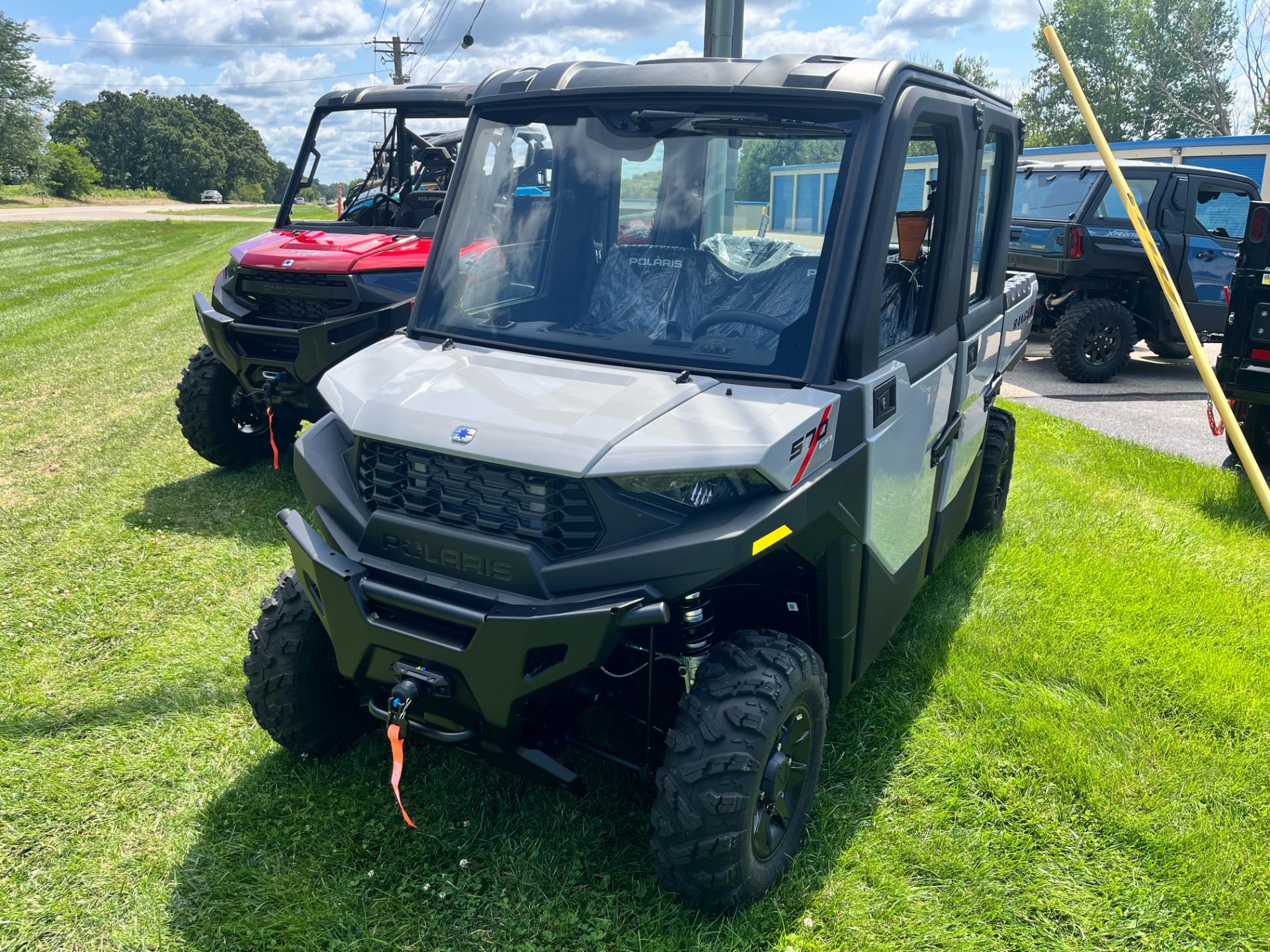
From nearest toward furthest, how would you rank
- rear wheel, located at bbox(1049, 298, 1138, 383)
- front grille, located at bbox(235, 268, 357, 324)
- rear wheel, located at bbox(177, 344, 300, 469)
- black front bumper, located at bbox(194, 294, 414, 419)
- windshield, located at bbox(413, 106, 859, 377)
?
windshield, located at bbox(413, 106, 859, 377) < black front bumper, located at bbox(194, 294, 414, 419) < front grille, located at bbox(235, 268, 357, 324) < rear wheel, located at bbox(177, 344, 300, 469) < rear wheel, located at bbox(1049, 298, 1138, 383)

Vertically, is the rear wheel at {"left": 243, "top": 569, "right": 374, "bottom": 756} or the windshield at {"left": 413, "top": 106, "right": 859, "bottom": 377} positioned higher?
the windshield at {"left": 413, "top": 106, "right": 859, "bottom": 377}

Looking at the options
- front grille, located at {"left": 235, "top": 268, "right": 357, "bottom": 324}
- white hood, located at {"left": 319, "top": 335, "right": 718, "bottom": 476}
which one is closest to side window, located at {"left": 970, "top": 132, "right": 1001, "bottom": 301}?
white hood, located at {"left": 319, "top": 335, "right": 718, "bottom": 476}

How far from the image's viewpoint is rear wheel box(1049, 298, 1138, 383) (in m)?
9.80

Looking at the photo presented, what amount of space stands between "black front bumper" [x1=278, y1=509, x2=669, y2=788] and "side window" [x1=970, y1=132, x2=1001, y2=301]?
90.8 inches

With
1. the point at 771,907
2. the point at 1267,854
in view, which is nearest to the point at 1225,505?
the point at 1267,854

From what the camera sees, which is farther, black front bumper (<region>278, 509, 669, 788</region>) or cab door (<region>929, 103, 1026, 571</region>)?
cab door (<region>929, 103, 1026, 571</region>)

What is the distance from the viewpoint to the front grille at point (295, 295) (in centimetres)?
565

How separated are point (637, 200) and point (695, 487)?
45.0 inches

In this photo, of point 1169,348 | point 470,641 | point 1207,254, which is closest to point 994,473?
point 470,641

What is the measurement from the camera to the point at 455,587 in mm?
2475

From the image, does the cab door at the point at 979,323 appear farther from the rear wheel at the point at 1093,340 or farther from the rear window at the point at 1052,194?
the rear window at the point at 1052,194

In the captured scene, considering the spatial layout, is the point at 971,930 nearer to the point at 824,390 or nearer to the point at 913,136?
the point at 824,390

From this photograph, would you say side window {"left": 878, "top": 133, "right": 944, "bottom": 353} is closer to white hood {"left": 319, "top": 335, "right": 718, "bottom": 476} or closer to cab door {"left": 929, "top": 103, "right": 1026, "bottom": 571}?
cab door {"left": 929, "top": 103, "right": 1026, "bottom": 571}

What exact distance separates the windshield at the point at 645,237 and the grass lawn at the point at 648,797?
1.49 metres
